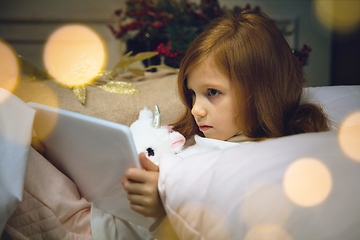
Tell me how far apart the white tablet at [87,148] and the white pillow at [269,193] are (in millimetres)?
95

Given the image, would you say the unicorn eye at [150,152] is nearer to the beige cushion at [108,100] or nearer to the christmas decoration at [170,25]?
the beige cushion at [108,100]

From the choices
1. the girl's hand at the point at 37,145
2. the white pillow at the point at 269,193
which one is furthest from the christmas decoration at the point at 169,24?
the white pillow at the point at 269,193

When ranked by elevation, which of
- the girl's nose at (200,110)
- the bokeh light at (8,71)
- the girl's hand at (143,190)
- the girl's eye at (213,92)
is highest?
the bokeh light at (8,71)

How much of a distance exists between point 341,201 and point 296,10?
1.81 meters

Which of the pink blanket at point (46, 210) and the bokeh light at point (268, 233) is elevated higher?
the bokeh light at point (268, 233)

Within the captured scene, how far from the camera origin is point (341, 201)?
0.33 meters

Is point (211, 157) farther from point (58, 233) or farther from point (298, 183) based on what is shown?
point (58, 233)

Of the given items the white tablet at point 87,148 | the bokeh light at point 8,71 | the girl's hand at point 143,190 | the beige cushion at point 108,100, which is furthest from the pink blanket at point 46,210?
the bokeh light at point 8,71

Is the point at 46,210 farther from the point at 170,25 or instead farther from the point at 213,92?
the point at 170,25

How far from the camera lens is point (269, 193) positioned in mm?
325

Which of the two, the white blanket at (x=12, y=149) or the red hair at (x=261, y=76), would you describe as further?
the red hair at (x=261, y=76)

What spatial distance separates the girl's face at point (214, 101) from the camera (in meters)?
0.59

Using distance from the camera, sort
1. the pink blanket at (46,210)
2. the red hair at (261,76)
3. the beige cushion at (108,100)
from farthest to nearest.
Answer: the beige cushion at (108,100) < the red hair at (261,76) < the pink blanket at (46,210)

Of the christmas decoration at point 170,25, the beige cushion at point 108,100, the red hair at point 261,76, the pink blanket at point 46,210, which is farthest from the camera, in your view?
the christmas decoration at point 170,25
